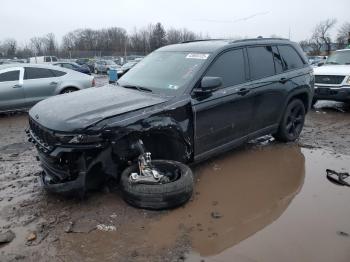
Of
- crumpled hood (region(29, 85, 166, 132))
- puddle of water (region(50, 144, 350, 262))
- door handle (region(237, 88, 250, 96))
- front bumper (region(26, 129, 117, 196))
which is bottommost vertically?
puddle of water (region(50, 144, 350, 262))

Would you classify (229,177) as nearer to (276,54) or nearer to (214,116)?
(214,116)

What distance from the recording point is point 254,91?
224 inches

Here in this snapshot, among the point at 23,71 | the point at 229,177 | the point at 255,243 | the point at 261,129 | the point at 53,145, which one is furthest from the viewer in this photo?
the point at 23,71

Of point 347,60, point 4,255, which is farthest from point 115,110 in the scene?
point 347,60

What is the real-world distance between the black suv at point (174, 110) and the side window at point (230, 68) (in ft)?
0.05

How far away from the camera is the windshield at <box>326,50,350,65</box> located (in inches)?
451

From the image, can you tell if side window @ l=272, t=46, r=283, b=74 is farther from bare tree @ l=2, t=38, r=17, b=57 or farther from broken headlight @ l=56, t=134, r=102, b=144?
bare tree @ l=2, t=38, r=17, b=57

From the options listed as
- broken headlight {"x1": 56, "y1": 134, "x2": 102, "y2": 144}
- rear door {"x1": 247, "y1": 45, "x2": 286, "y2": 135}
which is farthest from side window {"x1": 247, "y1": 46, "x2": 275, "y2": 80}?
broken headlight {"x1": 56, "y1": 134, "x2": 102, "y2": 144}

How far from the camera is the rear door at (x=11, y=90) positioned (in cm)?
Answer: 993

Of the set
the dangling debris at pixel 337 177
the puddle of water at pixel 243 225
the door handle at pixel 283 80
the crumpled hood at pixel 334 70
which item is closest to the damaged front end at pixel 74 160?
the puddle of water at pixel 243 225

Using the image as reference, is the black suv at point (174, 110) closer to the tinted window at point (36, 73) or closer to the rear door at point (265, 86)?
the rear door at point (265, 86)

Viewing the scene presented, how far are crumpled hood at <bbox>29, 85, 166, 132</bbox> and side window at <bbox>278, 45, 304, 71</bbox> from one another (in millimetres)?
2934

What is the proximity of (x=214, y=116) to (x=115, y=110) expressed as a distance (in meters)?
1.50

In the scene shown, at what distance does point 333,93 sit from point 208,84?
700cm
